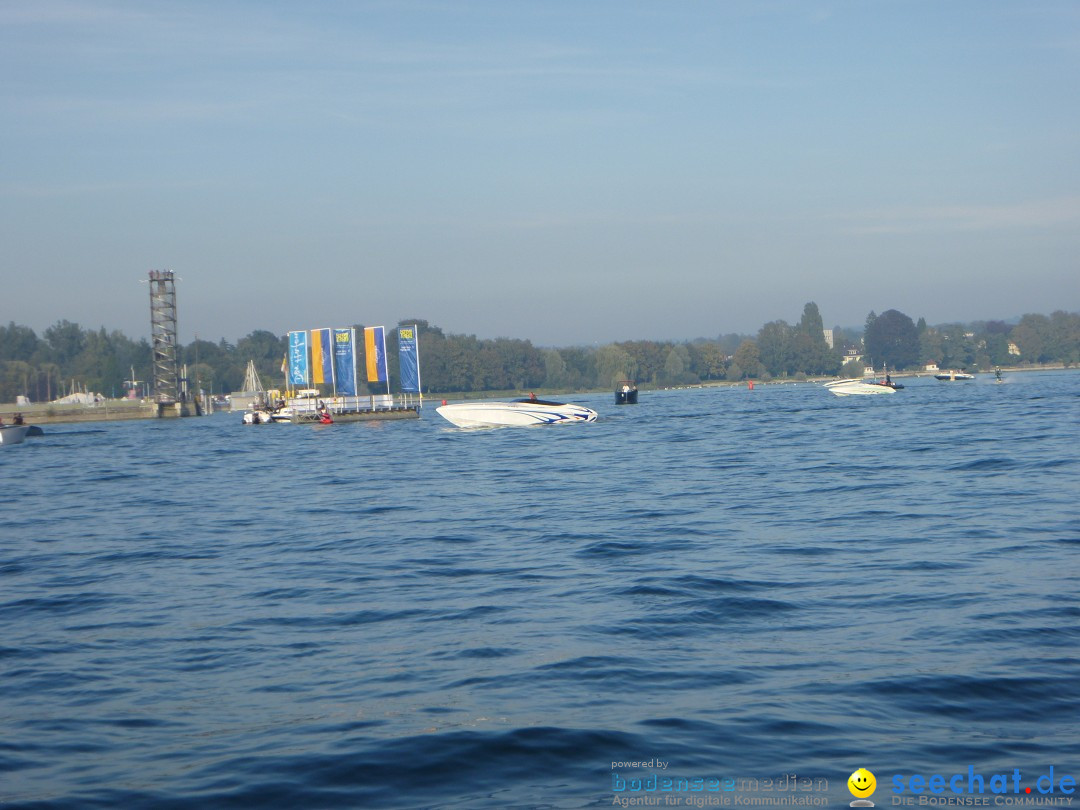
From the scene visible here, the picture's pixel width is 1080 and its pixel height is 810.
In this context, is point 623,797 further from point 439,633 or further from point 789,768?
point 439,633

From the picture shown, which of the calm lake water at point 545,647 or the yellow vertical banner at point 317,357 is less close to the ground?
the yellow vertical banner at point 317,357

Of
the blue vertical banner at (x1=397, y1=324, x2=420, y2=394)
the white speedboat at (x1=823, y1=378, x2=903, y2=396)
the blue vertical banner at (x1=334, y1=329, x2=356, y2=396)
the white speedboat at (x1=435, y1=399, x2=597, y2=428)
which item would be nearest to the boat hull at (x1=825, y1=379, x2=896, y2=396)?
the white speedboat at (x1=823, y1=378, x2=903, y2=396)

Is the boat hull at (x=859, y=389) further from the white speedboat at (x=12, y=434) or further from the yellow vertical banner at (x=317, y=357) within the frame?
the white speedboat at (x=12, y=434)

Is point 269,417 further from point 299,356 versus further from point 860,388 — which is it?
point 860,388

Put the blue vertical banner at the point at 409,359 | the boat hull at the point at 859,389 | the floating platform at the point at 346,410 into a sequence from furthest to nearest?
the boat hull at the point at 859,389
the floating platform at the point at 346,410
the blue vertical banner at the point at 409,359

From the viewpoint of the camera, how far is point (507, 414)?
182 ft

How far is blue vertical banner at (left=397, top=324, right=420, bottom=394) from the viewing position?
3137 inches

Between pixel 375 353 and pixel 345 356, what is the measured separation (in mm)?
2450

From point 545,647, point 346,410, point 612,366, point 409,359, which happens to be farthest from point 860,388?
point 612,366

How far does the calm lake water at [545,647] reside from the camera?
6.19m

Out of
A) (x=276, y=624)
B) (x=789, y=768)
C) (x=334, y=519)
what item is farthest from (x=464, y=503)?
(x=789, y=768)

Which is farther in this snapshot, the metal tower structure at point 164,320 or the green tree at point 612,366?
the green tree at point 612,366

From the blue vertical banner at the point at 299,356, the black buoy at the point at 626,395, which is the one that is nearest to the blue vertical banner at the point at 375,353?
the blue vertical banner at the point at 299,356

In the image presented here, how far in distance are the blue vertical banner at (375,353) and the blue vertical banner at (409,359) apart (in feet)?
5.82
